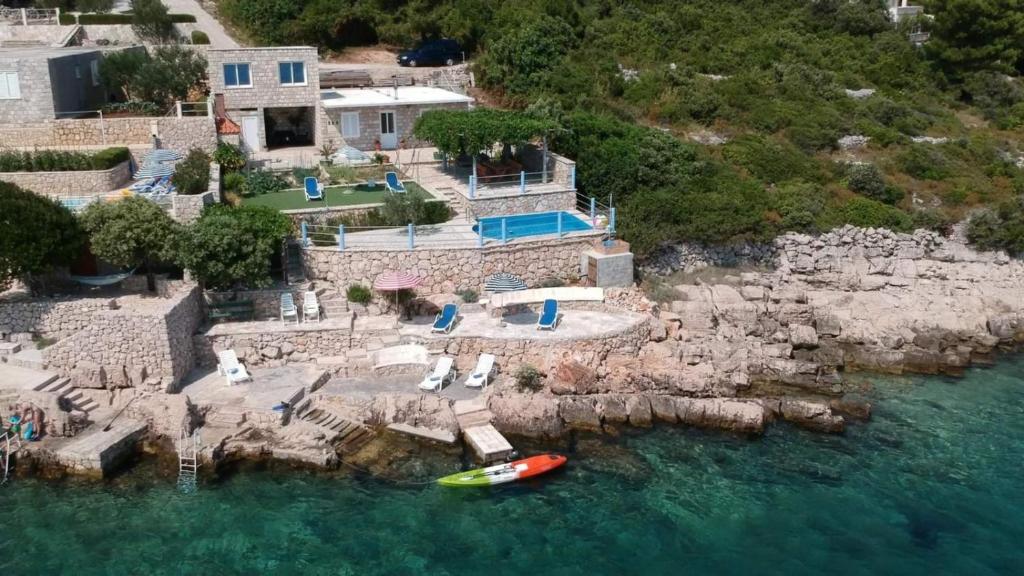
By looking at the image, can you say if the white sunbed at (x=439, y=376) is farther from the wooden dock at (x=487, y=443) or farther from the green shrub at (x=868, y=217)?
the green shrub at (x=868, y=217)

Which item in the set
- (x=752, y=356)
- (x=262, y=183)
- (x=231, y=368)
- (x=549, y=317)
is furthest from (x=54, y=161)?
(x=752, y=356)

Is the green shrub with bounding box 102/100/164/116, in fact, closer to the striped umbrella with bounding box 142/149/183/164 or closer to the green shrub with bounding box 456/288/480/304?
the striped umbrella with bounding box 142/149/183/164

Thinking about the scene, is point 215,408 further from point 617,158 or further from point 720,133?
point 720,133

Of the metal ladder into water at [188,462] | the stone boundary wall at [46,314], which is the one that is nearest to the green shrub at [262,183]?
the stone boundary wall at [46,314]

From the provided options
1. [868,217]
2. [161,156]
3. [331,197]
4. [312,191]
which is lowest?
[868,217]

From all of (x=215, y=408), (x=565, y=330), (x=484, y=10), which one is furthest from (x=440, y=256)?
(x=484, y=10)

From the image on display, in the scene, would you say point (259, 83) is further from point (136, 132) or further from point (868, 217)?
point (868, 217)

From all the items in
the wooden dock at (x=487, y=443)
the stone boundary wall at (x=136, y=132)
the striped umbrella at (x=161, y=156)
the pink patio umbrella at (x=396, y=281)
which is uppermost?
the stone boundary wall at (x=136, y=132)
